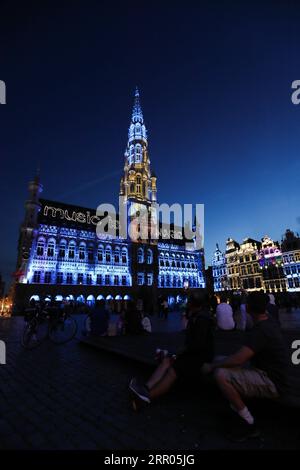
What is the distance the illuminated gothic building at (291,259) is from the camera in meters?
60.6

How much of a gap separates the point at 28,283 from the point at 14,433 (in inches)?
1680

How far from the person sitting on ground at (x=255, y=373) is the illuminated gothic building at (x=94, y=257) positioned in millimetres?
42880

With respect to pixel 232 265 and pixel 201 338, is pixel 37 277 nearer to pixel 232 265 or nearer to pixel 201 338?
pixel 201 338

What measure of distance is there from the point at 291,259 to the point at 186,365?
225 ft

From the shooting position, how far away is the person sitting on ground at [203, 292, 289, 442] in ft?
9.69

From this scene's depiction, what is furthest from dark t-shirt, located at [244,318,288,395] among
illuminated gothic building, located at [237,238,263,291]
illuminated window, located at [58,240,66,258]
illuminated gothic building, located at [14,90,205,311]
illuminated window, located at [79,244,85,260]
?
illuminated gothic building, located at [237,238,263,291]

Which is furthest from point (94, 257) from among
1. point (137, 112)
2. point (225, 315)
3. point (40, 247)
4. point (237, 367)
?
point (137, 112)

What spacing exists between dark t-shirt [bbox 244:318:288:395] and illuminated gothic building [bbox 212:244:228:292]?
262 ft

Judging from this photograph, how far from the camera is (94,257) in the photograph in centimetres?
5078

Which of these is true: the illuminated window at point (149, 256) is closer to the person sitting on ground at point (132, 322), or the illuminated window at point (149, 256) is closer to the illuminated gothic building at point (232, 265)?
the illuminated gothic building at point (232, 265)

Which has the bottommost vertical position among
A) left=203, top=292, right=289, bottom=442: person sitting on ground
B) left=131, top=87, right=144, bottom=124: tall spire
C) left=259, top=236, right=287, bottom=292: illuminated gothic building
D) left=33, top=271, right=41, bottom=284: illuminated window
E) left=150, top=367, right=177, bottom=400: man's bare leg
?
left=150, top=367, right=177, bottom=400: man's bare leg

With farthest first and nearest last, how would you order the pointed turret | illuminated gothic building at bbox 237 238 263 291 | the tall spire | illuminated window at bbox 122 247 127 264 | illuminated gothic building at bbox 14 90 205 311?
the tall spire < illuminated gothic building at bbox 237 238 263 291 < the pointed turret < illuminated window at bbox 122 247 127 264 < illuminated gothic building at bbox 14 90 205 311

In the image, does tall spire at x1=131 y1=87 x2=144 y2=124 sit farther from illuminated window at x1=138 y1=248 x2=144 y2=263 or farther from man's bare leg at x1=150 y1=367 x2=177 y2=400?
man's bare leg at x1=150 y1=367 x2=177 y2=400
